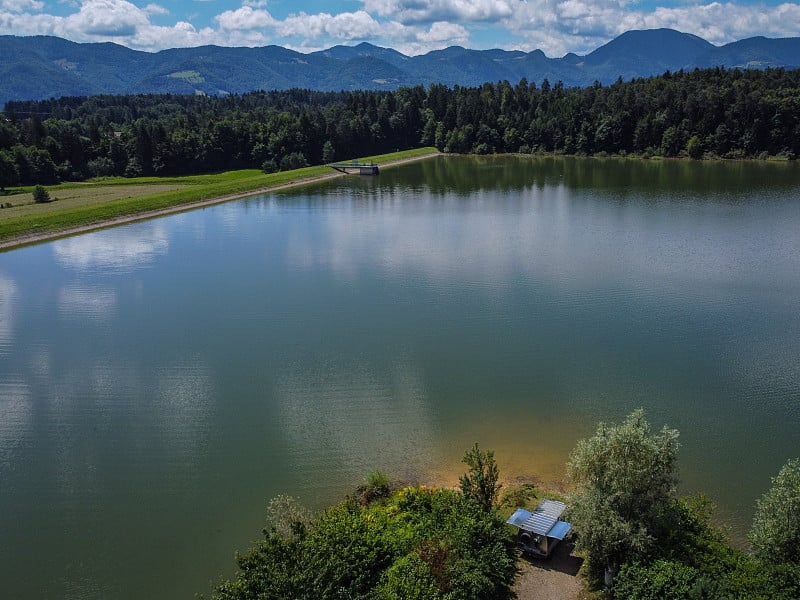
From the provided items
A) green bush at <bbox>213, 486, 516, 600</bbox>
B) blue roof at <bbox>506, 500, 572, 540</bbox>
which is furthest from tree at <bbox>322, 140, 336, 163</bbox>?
blue roof at <bbox>506, 500, 572, 540</bbox>

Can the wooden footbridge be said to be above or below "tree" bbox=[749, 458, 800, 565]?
above

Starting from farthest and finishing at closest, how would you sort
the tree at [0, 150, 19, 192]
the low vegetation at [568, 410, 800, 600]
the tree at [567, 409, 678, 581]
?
the tree at [0, 150, 19, 192] < the tree at [567, 409, 678, 581] < the low vegetation at [568, 410, 800, 600]

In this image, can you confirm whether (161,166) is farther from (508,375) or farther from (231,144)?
(508,375)

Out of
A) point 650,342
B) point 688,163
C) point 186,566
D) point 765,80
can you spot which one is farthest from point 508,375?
point 765,80

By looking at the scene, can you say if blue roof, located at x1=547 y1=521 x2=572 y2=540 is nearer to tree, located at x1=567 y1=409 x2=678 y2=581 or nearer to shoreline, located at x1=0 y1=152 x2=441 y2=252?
tree, located at x1=567 y1=409 x2=678 y2=581

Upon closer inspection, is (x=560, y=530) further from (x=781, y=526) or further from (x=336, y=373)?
(x=336, y=373)

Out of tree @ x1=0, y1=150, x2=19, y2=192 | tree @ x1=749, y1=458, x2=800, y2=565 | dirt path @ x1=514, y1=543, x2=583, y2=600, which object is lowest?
dirt path @ x1=514, y1=543, x2=583, y2=600
